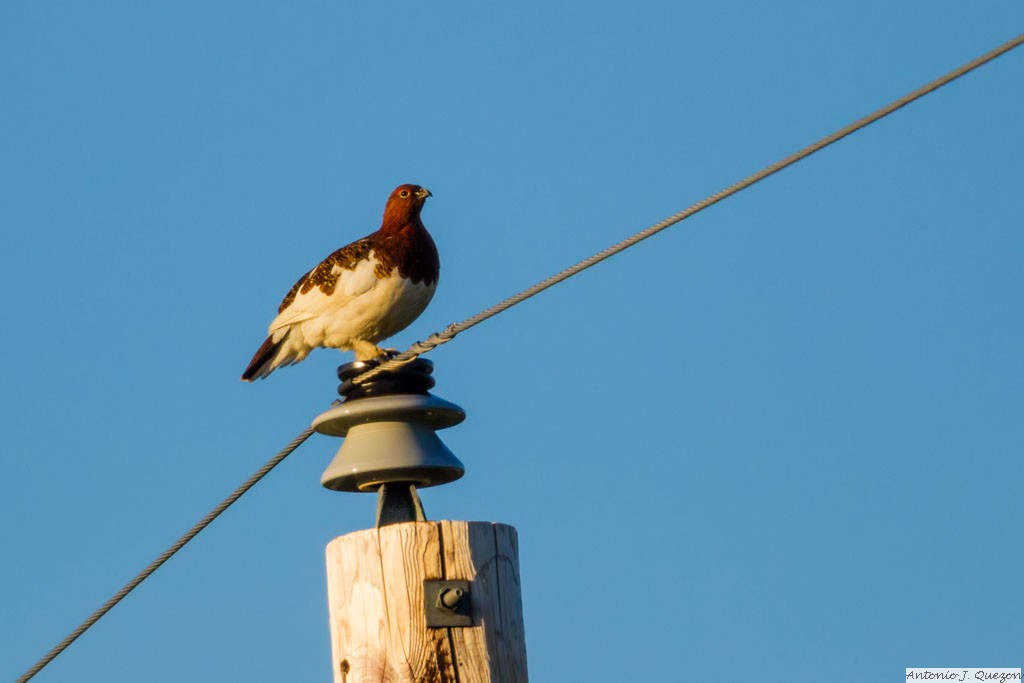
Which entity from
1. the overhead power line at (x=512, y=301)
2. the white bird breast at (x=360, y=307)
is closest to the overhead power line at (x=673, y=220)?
the overhead power line at (x=512, y=301)

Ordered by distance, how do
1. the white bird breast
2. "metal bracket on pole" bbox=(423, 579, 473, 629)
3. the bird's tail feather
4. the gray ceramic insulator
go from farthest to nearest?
the bird's tail feather
the white bird breast
the gray ceramic insulator
"metal bracket on pole" bbox=(423, 579, 473, 629)

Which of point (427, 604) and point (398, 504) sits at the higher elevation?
point (398, 504)

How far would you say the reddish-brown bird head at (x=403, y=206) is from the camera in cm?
770

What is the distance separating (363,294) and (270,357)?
2.54 ft

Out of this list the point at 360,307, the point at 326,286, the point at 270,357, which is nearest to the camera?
the point at 360,307

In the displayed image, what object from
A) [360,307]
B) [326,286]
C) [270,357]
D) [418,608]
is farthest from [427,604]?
[270,357]

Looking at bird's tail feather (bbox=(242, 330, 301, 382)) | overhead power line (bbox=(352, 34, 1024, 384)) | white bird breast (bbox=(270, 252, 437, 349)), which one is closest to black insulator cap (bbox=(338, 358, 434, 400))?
overhead power line (bbox=(352, 34, 1024, 384))

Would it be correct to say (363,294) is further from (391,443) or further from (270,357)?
(391,443)

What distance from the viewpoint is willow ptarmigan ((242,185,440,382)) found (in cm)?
729

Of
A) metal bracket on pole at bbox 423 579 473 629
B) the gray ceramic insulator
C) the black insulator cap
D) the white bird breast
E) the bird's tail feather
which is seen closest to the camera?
metal bracket on pole at bbox 423 579 473 629

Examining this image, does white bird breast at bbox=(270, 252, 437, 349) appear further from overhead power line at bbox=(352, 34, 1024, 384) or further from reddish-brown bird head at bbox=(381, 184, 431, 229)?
overhead power line at bbox=(352, 34, 1024, 384)

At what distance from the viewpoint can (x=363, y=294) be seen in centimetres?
727

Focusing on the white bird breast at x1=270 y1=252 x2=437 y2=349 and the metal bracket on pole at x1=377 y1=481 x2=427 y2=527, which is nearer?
the metal bracket on pole at x1=377 y1=481 x2=427 y2=527

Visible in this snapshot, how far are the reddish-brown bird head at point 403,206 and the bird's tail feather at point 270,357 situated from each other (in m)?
0.80
